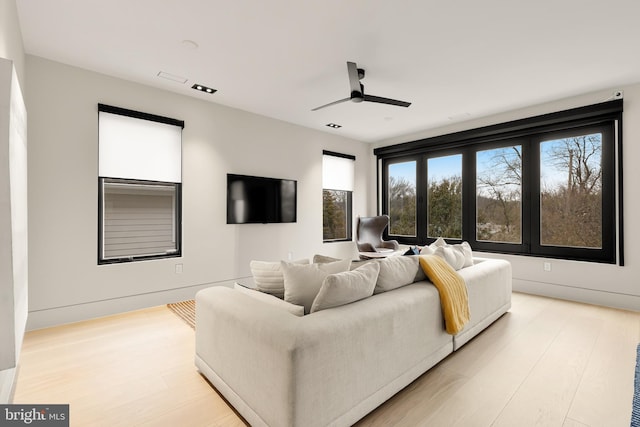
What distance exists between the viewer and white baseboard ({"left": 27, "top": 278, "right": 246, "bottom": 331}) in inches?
121

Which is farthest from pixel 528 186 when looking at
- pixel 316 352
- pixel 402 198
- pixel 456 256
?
pixel 316 352

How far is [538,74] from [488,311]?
2.68m

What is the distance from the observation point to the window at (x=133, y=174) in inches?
136

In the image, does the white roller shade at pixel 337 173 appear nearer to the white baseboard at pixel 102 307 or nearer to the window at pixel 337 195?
the window at pixel 337 195

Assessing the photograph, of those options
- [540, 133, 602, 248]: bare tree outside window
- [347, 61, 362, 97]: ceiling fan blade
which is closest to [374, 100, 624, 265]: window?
[540, 133, 602, 248]: bare tree outside window

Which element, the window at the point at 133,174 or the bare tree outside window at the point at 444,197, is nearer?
the window at the point at 133,174

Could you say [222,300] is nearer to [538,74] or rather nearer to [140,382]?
[140,382]

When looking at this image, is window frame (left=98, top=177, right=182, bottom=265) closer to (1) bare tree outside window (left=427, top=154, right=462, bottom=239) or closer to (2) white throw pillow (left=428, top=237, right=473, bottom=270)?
(2) white throw pillow (left=428, top=237, right=473, bottom=270)

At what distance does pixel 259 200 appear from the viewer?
472 cm

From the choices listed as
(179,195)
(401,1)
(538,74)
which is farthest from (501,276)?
(179,195)

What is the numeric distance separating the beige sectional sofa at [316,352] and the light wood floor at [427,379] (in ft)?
0.45

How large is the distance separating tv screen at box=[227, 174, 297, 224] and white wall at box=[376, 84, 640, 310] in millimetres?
3650

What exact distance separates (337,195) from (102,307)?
13.8 ft

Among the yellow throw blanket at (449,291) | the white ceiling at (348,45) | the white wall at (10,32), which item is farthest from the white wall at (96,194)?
the yellow throw blanket at (449,291)
